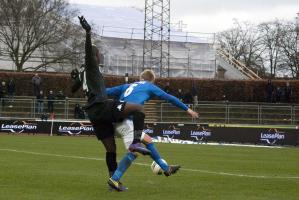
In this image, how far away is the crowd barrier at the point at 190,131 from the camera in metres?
33.4

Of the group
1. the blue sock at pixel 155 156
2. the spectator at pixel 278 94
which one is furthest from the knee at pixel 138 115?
the spectator at pixel 278 94

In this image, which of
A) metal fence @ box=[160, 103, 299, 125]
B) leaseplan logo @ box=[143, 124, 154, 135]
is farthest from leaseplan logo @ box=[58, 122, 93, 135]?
metal fence @ box=[160, 103, 299, 125]

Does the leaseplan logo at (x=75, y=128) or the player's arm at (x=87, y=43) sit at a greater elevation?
the player's arm at (x=87, y=43)

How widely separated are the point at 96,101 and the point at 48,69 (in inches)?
2261

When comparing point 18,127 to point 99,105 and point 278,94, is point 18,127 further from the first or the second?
point 99,105

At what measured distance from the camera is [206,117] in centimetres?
4247

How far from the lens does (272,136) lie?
33.6 m

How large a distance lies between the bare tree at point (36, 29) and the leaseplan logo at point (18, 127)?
23.7 meters

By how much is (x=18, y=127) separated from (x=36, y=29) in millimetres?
24649

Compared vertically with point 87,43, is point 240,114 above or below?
below

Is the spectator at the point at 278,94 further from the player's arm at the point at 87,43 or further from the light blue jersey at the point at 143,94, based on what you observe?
the player's arm at the point at 87,43

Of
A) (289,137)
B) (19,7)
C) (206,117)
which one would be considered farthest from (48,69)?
(289,137)

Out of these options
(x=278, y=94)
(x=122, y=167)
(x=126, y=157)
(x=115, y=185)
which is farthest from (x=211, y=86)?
(x=115, y=185)

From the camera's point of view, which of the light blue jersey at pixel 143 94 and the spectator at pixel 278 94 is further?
the spectator at pixel 278 94
